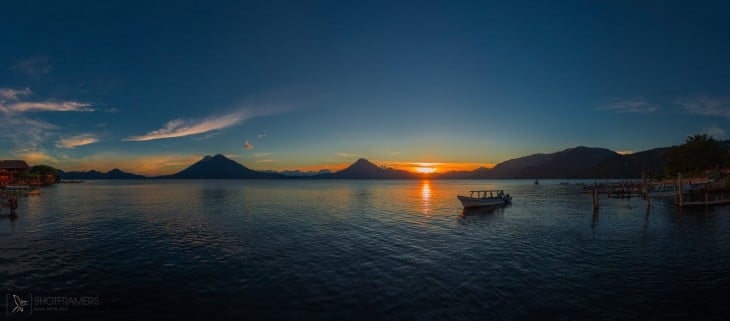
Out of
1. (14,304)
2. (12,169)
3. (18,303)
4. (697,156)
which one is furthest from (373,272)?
(12,169)

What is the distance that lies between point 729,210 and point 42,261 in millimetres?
78551

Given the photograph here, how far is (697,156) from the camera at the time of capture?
98688 mm

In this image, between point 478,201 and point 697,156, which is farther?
point 697,156

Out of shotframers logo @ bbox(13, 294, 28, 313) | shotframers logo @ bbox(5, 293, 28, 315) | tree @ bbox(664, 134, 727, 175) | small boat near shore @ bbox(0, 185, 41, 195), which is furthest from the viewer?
tree @ bbox(664, 134, 727, 175)

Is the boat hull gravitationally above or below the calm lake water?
above

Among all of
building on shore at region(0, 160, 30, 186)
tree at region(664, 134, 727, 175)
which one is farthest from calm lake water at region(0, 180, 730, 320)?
building on shore at region(0, 160, 30, 186)

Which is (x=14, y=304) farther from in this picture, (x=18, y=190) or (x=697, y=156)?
(x=697, y=156)

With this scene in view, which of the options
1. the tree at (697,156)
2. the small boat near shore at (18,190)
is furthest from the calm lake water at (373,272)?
the tree at (697,156)

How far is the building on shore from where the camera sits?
146950mm

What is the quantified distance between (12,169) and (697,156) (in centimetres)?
27947

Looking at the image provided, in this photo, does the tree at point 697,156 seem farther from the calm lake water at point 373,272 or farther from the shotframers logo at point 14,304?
the shotframers logo at point 14,304

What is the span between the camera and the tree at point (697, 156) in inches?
3880

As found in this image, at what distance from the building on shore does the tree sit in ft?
868

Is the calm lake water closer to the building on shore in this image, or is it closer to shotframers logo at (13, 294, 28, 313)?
shotframers logo at (13, 294, 28, 313)
